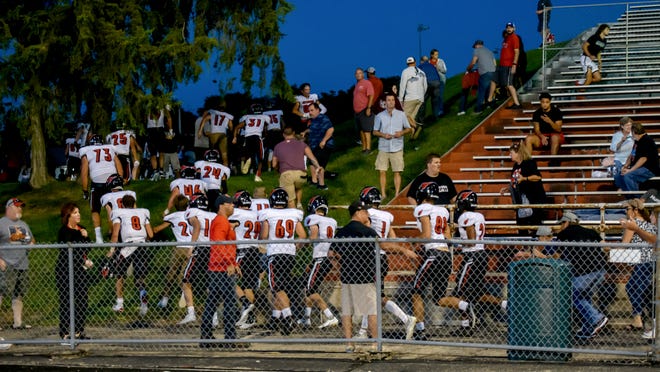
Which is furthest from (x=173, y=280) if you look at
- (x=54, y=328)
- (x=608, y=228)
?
(x=608, y=228)

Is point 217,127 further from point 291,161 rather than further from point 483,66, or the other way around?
point 483,66

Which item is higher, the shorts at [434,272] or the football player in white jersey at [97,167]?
the football player in white jersey at [97,167]

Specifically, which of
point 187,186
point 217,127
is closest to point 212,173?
point 187,186

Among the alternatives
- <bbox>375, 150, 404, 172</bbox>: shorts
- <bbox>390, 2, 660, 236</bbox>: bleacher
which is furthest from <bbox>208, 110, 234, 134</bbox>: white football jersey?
<bbox>390, 2, 660, 236</bbox>: bleacher

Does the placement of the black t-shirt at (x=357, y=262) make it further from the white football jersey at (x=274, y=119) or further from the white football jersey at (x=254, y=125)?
the white football jersey at (x=274, y=119)

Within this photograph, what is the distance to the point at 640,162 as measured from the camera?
726 inches

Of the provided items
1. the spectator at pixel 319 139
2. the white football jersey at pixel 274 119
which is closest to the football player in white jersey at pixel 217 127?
the white football jersey at pixel 274 119

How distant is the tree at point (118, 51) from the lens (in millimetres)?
24656

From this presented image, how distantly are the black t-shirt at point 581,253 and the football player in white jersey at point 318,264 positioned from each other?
9.46ft

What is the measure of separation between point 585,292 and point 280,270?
3812 millimetres

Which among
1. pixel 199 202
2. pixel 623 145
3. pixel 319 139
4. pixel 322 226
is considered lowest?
pixel 322 226

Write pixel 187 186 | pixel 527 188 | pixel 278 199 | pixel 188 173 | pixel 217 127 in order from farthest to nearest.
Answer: pixel 217 127 → pixel 188 173 → pixel 187 186 → pixel 527 188 → pixel 278 199

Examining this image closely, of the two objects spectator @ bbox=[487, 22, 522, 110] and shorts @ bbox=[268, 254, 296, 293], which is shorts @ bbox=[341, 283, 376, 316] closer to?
shorts @ bbox=[268, 254, 296, 293]

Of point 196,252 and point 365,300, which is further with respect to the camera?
point 196,252
